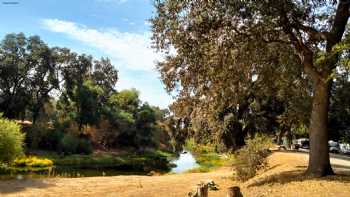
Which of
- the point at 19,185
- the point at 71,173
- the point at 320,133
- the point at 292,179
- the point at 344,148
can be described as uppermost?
the point at 320,133

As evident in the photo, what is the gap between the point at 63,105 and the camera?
243 feet

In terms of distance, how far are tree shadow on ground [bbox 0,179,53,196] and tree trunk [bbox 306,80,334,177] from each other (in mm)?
11285

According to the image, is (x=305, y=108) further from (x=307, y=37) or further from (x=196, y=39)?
(x=196, y=39)

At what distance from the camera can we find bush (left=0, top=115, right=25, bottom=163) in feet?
82.5

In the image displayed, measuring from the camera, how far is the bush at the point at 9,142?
2516 centimetres

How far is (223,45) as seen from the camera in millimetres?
16797

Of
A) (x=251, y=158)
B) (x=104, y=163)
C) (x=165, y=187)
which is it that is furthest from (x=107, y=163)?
(x=165, y=187)

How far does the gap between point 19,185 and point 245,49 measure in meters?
11.4

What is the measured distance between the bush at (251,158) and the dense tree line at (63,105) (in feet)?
144

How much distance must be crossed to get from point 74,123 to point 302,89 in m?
53.0

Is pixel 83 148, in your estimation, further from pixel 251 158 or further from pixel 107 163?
pixel 251 158

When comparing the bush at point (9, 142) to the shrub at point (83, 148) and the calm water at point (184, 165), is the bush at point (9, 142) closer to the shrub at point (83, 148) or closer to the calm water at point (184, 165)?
the calm water at point (184, 165)

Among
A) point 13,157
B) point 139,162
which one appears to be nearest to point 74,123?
point 139,162

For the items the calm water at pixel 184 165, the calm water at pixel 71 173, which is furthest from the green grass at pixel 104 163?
the calm water at pixel 71 173
